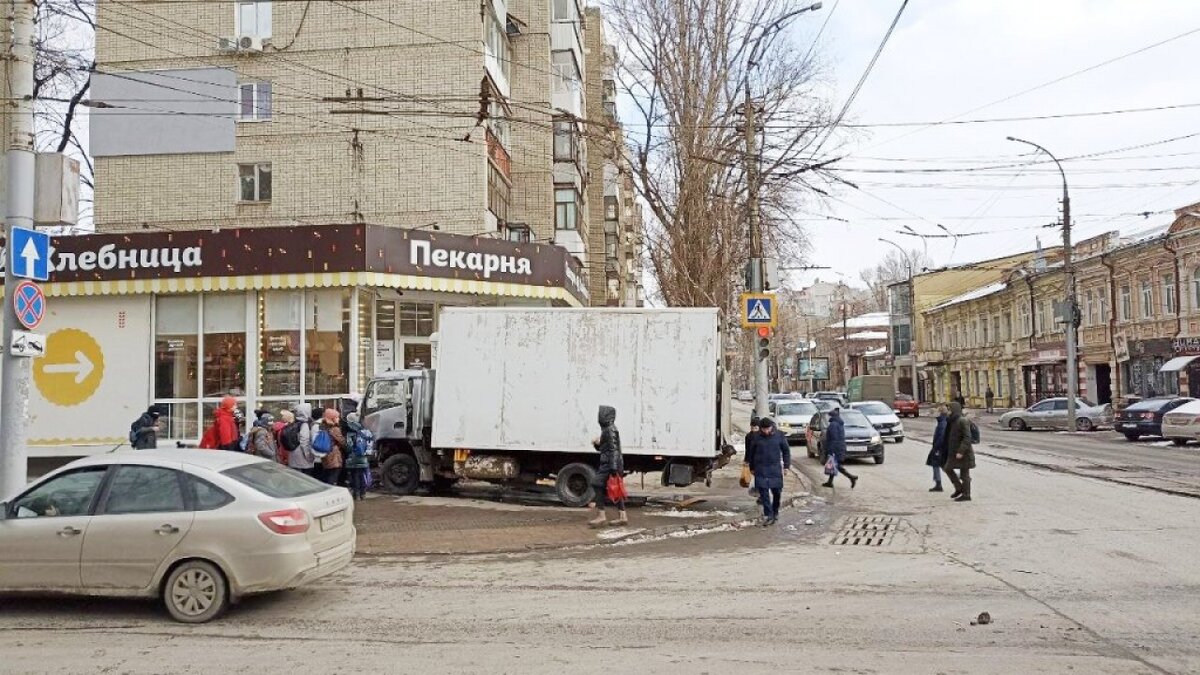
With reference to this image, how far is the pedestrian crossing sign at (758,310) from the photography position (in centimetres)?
1711

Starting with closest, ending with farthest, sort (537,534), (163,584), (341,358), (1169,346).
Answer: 1. (163,584)
2. (537,534)
3. (341,358)
4. (1169,346)

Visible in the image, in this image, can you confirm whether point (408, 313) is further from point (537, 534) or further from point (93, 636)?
point (93, 636)

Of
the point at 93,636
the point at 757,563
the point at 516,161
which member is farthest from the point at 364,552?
the point at 516,161

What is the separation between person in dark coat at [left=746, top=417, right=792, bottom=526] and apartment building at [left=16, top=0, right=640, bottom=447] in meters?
8.01

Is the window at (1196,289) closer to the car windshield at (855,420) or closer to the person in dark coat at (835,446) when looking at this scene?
the car windshield at (855,420)

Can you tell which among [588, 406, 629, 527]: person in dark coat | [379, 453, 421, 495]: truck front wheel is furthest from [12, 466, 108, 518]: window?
[379, 453, 421, 495]: truck front wheel

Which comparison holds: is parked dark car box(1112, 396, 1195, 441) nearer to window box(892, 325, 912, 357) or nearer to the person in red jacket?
the person in red jacket

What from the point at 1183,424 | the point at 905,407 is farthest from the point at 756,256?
the point at 905,407

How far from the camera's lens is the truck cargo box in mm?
13750

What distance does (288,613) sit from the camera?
752 centimetres

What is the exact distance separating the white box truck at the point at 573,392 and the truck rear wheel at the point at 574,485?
0.05 ft

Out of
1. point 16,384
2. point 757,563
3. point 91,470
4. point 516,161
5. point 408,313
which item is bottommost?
point 757,563

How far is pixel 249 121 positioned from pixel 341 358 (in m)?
8.69

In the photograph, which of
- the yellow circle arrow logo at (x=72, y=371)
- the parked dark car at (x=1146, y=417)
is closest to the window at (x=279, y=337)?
the yellow circle arrow logo at (x=72, y=371)
